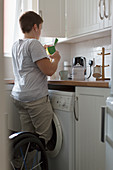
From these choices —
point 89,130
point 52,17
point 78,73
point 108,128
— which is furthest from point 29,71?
point 52,17

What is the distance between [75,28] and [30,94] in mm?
1054

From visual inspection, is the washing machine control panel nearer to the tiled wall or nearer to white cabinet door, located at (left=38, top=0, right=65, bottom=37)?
the tiled wall

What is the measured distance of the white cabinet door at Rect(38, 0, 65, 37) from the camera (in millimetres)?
2713

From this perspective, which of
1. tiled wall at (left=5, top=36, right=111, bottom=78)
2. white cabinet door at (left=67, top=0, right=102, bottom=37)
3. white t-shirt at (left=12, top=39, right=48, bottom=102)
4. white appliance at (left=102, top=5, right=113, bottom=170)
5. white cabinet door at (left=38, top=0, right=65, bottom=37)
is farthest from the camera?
white cabinet door at (left=38, top=0, right=65, bottom=37)

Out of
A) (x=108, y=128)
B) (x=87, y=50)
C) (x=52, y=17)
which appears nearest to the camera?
(x=108, y=128)

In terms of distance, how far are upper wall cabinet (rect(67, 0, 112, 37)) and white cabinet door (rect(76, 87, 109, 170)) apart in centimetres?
73

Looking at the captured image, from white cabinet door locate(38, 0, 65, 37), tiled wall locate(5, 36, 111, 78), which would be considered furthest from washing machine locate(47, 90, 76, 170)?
white cabinet door locate(38, 0, 65, 37)

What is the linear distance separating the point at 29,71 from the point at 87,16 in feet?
3.01

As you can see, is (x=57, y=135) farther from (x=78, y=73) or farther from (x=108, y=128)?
(x=108, y=128)

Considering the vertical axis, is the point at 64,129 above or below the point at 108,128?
below

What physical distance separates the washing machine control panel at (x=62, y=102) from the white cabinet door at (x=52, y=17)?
3.05ft

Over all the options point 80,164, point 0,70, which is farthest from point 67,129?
point 0,70

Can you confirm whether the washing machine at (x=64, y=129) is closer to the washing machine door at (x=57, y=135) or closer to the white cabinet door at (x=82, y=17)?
the washing machine door at (x=57, y=135)

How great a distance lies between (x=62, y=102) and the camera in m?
1.96
